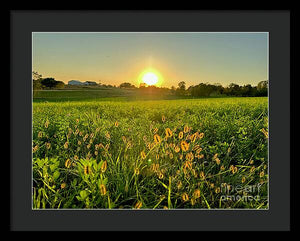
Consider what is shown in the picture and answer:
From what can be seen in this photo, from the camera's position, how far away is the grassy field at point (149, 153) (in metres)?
1.49

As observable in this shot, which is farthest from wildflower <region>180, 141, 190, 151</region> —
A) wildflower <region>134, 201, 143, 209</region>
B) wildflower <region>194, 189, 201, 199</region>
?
wildflower <region>134, 201, 143, 209</region>

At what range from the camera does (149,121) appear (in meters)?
1.68

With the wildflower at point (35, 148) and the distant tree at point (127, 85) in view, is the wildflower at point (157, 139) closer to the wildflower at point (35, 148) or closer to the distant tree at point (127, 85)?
the distant tree at point (127, 85)

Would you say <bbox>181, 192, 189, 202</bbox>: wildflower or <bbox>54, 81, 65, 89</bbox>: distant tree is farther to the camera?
<bbox>54, 81, 65, 89</bbox>: distant tree

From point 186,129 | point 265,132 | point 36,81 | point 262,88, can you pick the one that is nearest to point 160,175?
point 186,129

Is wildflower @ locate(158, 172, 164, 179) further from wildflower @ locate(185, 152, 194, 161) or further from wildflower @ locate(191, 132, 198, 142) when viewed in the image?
wildflower @ locate(191, 132, 198, 142)

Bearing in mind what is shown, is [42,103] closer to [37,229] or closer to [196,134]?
[37,229]

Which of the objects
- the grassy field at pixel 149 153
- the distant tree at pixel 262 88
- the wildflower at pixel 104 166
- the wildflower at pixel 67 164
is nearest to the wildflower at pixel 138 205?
the grassy field at pixel 149 153

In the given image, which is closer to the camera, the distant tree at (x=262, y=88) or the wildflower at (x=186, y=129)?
the distant tree at (x=262, y=88)

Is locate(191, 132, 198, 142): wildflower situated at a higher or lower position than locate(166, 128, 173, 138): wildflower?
lower

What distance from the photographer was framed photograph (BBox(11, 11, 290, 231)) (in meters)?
1.44

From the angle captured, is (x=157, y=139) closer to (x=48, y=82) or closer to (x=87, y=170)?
(x=87, y=170)
